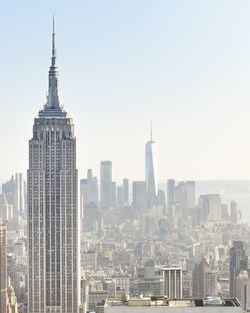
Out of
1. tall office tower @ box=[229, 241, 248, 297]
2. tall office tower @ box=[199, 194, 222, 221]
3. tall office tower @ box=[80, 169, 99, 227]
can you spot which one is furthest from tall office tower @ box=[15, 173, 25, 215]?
tall office tower @ box=[229, 241, 248, 297]

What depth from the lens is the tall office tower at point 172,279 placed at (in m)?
8.02

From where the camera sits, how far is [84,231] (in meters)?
9.79

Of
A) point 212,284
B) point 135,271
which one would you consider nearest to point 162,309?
point 212,284

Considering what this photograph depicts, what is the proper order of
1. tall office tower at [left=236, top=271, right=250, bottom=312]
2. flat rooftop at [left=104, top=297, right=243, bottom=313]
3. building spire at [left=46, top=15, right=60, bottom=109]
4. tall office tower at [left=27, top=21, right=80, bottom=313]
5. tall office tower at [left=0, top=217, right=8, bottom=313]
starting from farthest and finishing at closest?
1. tall office tower at [left=27, top=21, right=80, bottom=313]
2. building spire at [left=46, top=15, right=60, bottom=109]
3. tall office tower at [left=0, top=217, right=8, bottom=313]
4. tall office tower at [left=236, top=271, right=250, bottom=312]
5. flat rooftop at [left=104, top=297, right=243, bottom=313]

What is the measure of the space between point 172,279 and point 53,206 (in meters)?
1.62

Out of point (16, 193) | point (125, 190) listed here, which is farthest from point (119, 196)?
point (16, 193)

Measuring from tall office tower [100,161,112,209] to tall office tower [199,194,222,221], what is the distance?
1.09 metres

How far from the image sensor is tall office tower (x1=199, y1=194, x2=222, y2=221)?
9.47 m

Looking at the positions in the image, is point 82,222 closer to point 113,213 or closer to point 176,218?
point 113,213

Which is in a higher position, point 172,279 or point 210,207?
point 210,207

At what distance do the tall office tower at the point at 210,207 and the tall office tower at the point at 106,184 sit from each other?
1.09 m

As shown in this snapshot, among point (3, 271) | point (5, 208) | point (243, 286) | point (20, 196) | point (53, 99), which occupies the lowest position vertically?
point (243, 286)

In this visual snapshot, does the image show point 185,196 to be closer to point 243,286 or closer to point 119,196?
point 119,196

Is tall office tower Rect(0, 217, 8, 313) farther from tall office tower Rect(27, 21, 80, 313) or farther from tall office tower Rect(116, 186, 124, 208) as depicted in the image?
tall office tower Rect(116, 186, 124, 208)
